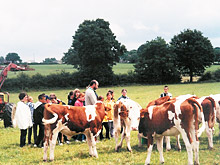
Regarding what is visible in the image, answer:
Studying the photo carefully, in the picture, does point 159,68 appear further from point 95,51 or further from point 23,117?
point 23,117

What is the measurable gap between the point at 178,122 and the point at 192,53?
43.9 m

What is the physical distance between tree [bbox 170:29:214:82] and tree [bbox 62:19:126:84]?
37.4 ft

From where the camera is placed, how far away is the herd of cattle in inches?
280

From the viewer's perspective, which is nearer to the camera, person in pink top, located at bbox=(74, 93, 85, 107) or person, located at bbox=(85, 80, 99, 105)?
person, located at bbox=(85, 80, 99, 105)

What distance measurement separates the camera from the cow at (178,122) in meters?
7.07

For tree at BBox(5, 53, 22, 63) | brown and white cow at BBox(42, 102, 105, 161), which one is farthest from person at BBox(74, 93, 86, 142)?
tree at BBox(5, 53, 22, 63)

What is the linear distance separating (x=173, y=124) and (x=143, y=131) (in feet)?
3.62

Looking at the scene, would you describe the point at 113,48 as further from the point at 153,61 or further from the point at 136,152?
the point at 136,152

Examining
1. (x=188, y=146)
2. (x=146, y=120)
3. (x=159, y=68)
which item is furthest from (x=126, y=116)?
(x=159, y=68)

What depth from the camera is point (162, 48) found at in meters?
51.0

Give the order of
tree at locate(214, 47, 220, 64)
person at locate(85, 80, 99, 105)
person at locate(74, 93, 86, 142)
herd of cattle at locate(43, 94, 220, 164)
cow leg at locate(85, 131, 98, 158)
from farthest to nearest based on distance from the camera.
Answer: tree at locate(214, 47, 220, 64) < person at locate(74, 93, 86, 142) < person at locate(85, 80, 99, 105) < cow leg at locate(85, 131, 98, 158) < herd of cattle at locate(43, 94, 220, 164)

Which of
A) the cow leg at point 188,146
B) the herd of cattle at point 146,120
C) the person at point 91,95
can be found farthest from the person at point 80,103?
the cow leg at point 188,146

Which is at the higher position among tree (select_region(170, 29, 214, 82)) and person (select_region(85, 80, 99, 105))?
tree (select_region(170, 29, 214, 82))

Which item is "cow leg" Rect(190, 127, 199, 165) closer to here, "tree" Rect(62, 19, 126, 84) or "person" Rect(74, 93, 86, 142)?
"person" Rect(74, 93, 86, 142)
